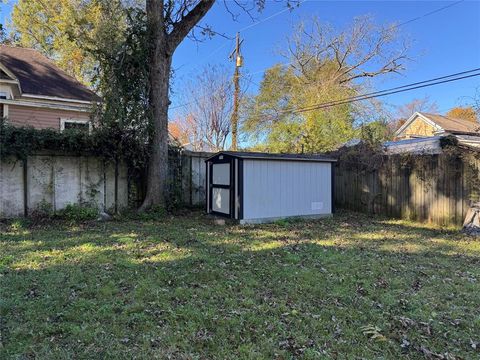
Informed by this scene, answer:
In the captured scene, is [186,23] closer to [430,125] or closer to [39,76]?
[39,76]

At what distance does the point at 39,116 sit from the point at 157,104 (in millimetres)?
5187

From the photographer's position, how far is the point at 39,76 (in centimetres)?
1262

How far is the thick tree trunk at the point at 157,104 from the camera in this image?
872 centimetres

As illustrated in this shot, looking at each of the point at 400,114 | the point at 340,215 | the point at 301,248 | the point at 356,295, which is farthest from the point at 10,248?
the point at 400,114

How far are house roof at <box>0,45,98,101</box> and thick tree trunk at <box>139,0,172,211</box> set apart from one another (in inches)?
140

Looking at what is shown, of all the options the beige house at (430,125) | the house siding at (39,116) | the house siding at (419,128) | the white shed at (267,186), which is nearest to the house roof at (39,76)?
the house siding at (39,116)

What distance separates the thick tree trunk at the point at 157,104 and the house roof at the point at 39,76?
11.7ft

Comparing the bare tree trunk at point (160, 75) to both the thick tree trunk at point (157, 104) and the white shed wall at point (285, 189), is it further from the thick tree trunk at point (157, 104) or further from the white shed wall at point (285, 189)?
the white shed wall at point (285, 189)

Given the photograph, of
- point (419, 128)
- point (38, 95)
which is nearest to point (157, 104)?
point (38, 95)

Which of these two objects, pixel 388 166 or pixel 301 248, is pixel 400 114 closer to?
pixel 388 166

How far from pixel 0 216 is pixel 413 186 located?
9.55 meters

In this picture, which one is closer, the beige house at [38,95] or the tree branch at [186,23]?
the tree branch at [186,23]

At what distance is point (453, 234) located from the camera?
285 inches

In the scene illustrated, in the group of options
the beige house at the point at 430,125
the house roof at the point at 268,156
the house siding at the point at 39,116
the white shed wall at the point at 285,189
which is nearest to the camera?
the house roof at the point at 268,156
